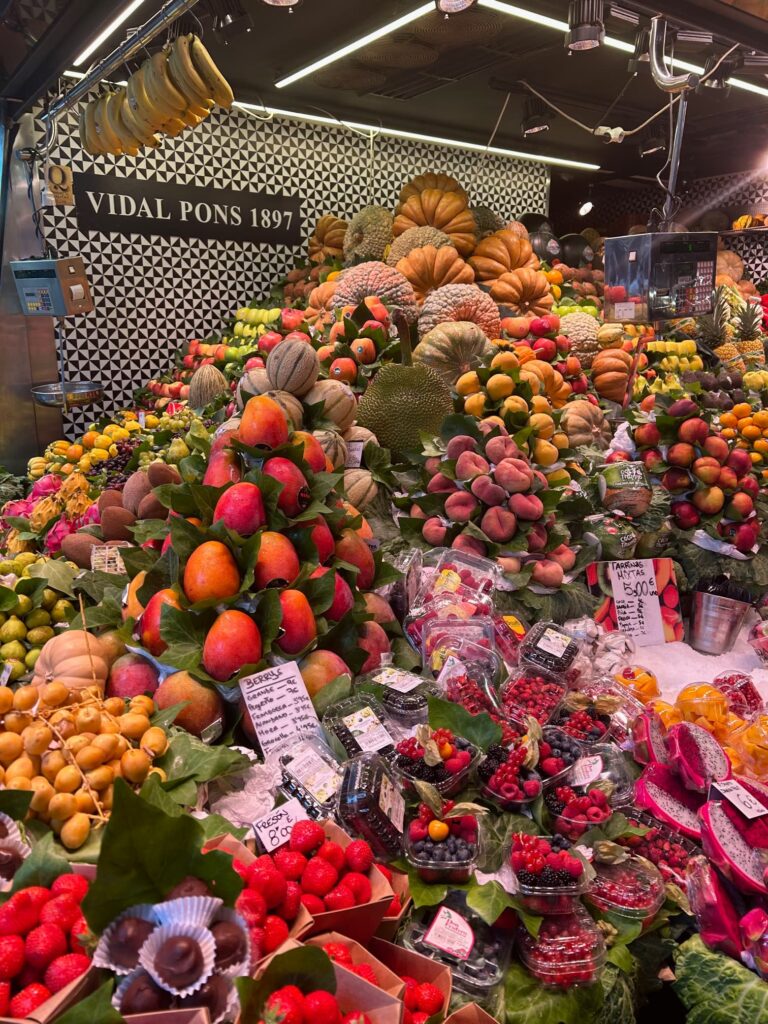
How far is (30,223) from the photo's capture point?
5723mm

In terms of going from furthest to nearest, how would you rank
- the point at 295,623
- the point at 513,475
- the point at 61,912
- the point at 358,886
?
1. the point at 513,475
2. the point at 295,623
3. the point at 358,886
4. the point at 61,912

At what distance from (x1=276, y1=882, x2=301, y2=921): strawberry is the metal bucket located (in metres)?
2.21

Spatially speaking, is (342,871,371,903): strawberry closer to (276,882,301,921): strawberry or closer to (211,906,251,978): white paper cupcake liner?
(276,882,301,921): strawberry

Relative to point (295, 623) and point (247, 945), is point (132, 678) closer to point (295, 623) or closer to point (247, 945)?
point (295, 623)

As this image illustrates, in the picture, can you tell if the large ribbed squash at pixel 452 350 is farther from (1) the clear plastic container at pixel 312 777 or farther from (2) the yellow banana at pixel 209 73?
(1) the clear plastic container at pixel 312 777

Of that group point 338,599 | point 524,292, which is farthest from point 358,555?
point 524,292

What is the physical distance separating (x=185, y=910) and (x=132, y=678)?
0.95 metres

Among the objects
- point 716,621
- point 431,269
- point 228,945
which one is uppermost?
point 431,269

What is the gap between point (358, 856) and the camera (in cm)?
134

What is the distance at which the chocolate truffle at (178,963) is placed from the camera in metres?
0.90

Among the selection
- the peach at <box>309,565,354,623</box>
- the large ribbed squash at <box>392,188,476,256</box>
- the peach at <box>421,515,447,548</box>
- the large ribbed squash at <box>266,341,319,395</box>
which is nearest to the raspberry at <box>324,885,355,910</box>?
the peach at <box>309,565,354,623</box>

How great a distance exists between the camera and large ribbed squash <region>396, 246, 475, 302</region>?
4.84 metres

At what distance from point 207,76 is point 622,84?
4347mm

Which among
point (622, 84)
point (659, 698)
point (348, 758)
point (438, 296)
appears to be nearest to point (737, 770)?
point (659, 698)
